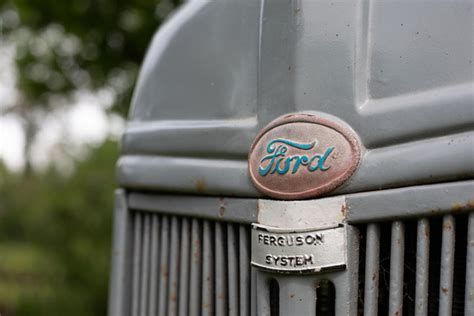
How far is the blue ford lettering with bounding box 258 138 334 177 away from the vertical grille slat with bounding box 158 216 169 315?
42 cm

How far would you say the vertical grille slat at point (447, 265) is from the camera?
120 cm

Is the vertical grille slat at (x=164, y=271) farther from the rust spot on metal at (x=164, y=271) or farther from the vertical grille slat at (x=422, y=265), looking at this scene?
the vertical grille slat at (x=422, y=265)

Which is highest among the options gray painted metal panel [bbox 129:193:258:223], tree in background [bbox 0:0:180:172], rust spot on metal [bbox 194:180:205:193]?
tree in background [bbox 0:0:180:172]

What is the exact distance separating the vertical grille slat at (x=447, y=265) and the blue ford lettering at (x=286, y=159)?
0.25 m

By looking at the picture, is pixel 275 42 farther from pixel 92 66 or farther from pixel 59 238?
pixel 92 66

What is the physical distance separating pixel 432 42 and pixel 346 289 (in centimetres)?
52

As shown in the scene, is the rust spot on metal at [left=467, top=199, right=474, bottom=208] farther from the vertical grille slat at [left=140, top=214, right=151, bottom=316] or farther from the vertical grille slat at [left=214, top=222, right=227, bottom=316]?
the vertical grille slat at [left=140, top=214, right=151, bottom=316]

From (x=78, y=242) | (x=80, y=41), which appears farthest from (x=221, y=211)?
(x=80, y=41)

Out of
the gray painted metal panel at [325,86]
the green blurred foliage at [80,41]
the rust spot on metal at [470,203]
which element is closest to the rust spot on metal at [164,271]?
the gray painted metal panel at [325,86]

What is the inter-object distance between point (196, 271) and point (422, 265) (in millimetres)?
585

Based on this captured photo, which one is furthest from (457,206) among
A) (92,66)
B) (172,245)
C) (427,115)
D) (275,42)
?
(92,66)

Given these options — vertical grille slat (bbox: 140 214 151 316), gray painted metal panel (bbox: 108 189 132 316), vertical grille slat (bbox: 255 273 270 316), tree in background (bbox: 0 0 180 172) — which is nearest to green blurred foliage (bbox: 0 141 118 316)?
tree in background (bbox: 0 0 180 172)

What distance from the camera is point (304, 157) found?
1310 millimetres

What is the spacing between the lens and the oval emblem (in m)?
1.29
